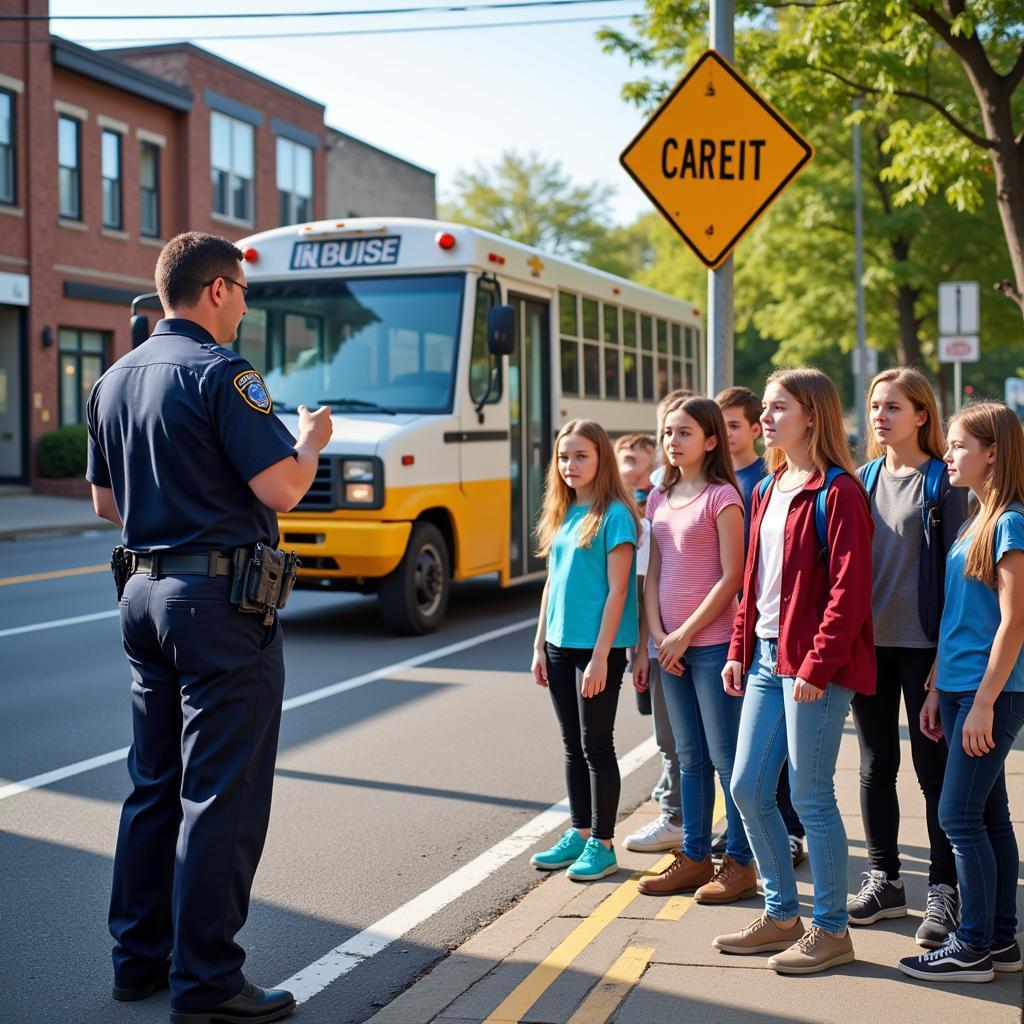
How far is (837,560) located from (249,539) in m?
1.72

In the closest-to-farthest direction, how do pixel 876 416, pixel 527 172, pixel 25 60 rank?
pixel 876 416
pixel 25 60
pixel 527 172

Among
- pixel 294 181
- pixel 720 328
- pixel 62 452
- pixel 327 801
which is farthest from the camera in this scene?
pixel 294 181

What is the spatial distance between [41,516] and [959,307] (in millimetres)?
14933

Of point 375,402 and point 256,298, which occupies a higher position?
point 256,298

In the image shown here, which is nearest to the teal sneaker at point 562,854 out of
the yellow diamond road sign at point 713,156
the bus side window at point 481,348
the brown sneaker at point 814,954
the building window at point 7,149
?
the brown sneaker at point 814,954

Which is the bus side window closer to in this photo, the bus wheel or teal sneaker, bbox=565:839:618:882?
the bus wheel

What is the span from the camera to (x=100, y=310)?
94.9ft

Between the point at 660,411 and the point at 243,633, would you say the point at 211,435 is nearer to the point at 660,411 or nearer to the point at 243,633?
the point at 243,633

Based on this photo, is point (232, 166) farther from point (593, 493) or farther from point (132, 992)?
point (132, 992)

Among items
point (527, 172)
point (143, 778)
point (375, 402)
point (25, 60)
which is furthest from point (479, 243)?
point (527, 172)

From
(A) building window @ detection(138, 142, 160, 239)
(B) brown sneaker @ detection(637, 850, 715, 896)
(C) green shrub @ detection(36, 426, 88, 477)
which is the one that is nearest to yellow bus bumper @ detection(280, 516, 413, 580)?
(B) brown sneaker @ detection(637, 850, 715, 896)

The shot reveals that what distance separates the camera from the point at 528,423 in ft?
41.4

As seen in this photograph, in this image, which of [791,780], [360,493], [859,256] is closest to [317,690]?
Answer: [360,493]

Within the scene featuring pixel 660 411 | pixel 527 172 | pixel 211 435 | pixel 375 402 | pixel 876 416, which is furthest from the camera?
pixel 527 172
